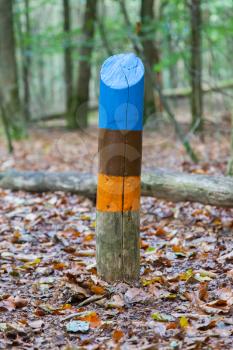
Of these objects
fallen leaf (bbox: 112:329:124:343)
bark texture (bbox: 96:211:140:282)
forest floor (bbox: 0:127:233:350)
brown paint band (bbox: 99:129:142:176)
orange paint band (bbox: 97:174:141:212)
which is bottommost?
forest floor (bbox: 0:127:233:350)

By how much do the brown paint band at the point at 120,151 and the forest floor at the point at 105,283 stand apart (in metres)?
0.88

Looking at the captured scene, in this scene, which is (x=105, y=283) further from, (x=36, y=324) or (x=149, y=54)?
(x=149, y=54)

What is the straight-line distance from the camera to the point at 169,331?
2.99 m

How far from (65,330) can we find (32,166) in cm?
724

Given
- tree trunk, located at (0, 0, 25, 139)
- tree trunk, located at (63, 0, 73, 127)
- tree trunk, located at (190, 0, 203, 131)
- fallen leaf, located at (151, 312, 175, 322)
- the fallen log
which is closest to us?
fallen leaf, located at (151, 312, 175, 322)

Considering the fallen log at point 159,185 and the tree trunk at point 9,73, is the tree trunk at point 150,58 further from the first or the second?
the fallen log at point 159,185

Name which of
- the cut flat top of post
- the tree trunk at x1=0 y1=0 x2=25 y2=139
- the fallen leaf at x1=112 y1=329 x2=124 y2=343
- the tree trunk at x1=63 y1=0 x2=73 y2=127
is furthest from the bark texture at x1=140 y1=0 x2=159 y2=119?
the fallen leaf at x1=112 y1=329 x2=124 y2=343

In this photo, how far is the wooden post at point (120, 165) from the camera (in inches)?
141

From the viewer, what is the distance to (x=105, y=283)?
12.5ft

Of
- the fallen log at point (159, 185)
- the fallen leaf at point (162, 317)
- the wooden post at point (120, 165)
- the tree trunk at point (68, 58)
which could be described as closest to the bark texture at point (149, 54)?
the tree trunk at point (68, 58)

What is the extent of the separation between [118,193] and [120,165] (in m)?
0.21

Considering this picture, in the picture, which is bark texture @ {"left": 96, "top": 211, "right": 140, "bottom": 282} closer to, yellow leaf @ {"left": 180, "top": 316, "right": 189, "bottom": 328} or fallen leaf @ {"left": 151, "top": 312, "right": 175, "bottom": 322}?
fallen leaf @ {"left": 151, "top": 312, "right": 175, "bottom": 322}

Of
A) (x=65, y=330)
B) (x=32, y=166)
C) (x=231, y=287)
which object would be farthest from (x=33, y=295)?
(x=32, y=166)

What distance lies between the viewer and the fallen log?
5.41 m
